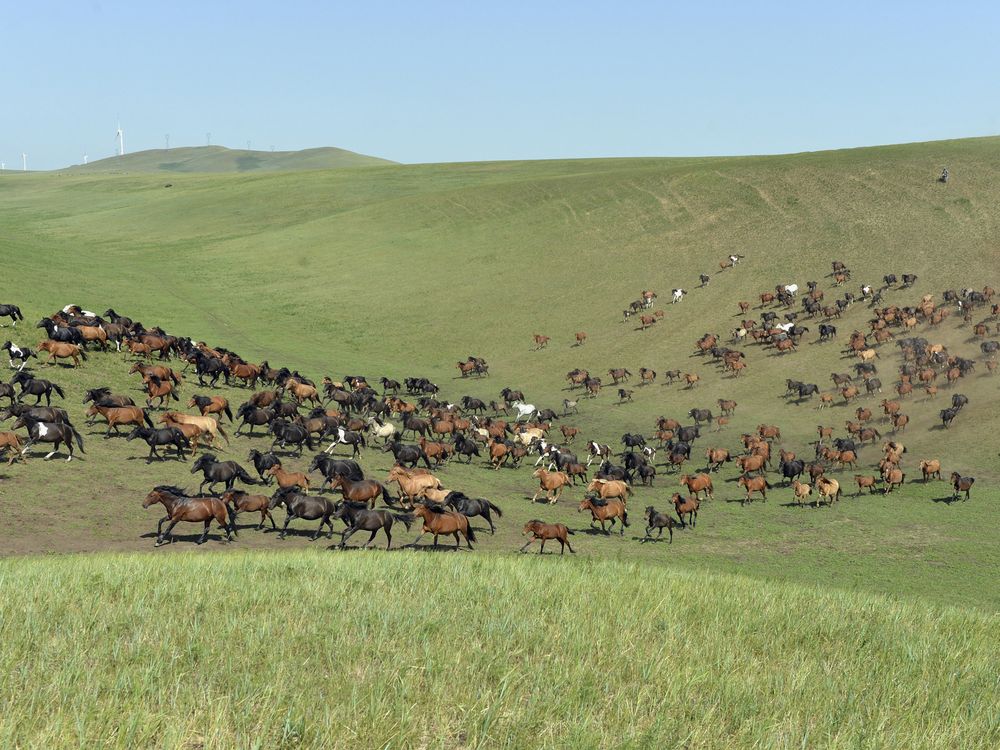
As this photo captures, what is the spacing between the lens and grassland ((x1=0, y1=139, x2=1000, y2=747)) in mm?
7113

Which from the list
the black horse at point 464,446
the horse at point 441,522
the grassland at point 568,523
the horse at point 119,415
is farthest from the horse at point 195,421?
the horse at point 441,522

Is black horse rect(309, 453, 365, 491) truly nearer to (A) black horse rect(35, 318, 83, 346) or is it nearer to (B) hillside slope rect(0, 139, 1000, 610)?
(B) hillside slope rect(0, 139, 1000, 610)

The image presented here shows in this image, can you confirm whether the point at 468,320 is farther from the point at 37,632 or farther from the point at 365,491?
the point at 37,632

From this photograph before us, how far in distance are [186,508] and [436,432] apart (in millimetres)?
17026

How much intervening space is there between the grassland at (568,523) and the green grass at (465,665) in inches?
1.6

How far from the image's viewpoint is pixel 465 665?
7789 millimetres

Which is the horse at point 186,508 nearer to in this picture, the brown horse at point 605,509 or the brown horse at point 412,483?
the brown horse at point 412,483

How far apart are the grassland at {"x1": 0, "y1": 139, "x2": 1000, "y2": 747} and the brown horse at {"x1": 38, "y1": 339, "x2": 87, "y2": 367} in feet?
2.73

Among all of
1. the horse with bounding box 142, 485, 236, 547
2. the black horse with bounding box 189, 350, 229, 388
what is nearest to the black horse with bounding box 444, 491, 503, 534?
the horse with bounding box 142, 485, 236, 547

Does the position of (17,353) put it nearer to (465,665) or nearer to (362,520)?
(362,520)

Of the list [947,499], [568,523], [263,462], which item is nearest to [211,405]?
[263,462]

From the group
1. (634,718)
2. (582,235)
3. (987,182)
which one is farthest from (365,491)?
(987,182)

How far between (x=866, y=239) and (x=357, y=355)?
117 ft

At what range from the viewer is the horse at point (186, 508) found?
64.5 feet
